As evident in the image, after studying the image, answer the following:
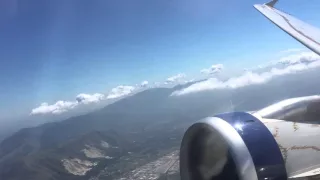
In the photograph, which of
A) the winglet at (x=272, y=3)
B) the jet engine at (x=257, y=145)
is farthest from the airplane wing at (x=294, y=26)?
the jet engine at (x=257, y=145)

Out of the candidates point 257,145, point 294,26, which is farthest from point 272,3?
point 257,145

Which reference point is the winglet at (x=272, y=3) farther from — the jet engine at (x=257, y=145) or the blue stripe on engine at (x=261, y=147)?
the blue stripe on engine at (x=261, y=147)

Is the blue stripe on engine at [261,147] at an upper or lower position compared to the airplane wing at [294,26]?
lower

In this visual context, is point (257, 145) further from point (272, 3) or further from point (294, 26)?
point (272, 3)

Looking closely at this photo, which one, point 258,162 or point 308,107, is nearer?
point 258,162

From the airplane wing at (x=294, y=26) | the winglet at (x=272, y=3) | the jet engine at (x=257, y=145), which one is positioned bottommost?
the jet engine at (x=257, y=145)

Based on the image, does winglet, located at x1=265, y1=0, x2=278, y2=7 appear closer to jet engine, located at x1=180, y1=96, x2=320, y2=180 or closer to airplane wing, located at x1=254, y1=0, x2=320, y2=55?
airplane wing, located at x1=254, y1=0, x2=320, y2=55

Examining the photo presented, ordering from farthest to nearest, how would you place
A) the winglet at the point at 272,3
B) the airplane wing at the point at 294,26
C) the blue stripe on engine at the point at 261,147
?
1. the winglet at the point at 272,3
2. the airplane wing at the point at 294,26
3. the blue stripe on engine at the point at 261,147

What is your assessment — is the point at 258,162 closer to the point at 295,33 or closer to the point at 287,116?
the point at 287,116

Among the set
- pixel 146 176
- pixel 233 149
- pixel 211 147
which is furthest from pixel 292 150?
pixel 146 176
